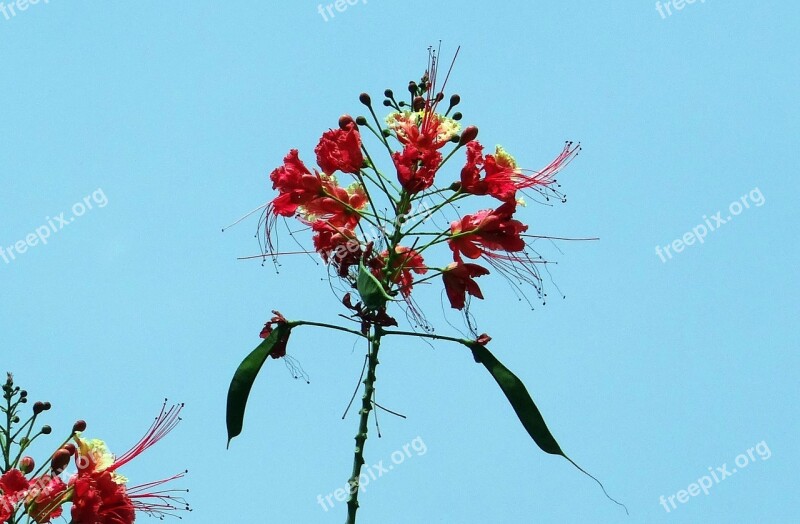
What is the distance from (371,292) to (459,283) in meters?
0.60

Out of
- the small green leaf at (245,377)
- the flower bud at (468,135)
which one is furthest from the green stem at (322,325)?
the flower bud at (468,135)

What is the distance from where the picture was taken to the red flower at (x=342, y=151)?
4.06 m

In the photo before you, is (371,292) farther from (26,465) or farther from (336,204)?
(26,465)

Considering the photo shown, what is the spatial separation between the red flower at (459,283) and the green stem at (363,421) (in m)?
0.54

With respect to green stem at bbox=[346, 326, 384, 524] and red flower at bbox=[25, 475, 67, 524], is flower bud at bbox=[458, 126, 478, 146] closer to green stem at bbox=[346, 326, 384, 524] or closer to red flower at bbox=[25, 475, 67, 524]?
green stem at bbox=[346, 326, 384, 524]

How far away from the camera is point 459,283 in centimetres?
404

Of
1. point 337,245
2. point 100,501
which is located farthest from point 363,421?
point 100,501

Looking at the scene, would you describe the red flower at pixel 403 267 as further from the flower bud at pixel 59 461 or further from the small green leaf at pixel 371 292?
the flower bud at pixel 59 461

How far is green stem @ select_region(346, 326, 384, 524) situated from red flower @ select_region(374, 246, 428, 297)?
11.5 inches

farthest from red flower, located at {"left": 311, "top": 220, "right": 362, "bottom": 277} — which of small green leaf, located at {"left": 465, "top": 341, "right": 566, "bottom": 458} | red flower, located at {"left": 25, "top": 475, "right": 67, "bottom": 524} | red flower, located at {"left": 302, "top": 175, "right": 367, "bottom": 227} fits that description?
red flower, located at {"left": 25, "top": 475, "right": 67, "bottom": 524}

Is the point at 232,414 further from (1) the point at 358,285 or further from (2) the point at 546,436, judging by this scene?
(2) the point at 546,436

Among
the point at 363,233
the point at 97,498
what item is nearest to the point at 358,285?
the point at 363,233

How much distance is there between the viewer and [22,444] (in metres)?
4.64

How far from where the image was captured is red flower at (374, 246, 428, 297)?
3807 mm
